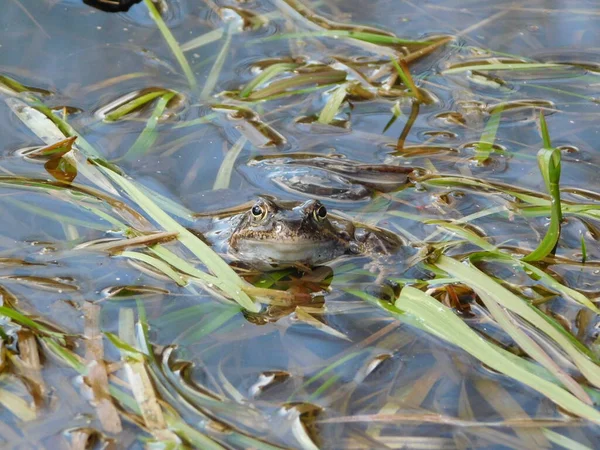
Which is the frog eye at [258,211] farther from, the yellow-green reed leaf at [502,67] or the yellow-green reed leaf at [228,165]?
the yellow-green reed leaf at [502,67]

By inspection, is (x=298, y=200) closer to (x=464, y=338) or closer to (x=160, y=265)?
(x=160, y=265)

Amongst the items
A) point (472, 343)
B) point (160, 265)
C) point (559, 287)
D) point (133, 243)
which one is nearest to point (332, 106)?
point (133, 243)

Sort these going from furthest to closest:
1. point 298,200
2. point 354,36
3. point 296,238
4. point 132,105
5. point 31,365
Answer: point 354,36
point 132,105
point 298,200
point 296,238
point 31,365

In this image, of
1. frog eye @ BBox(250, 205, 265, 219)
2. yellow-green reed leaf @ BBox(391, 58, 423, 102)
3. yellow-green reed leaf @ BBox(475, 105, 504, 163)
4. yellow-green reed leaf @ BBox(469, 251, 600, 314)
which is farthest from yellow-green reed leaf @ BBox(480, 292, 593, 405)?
yellow-green reed leaf @ BBox(391, 58, 423, 102)

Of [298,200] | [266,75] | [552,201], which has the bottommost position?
[298,200]

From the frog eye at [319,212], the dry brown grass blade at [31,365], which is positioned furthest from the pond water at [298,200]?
the frog eye at [319,212]

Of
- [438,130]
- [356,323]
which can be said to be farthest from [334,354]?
[438,130]
